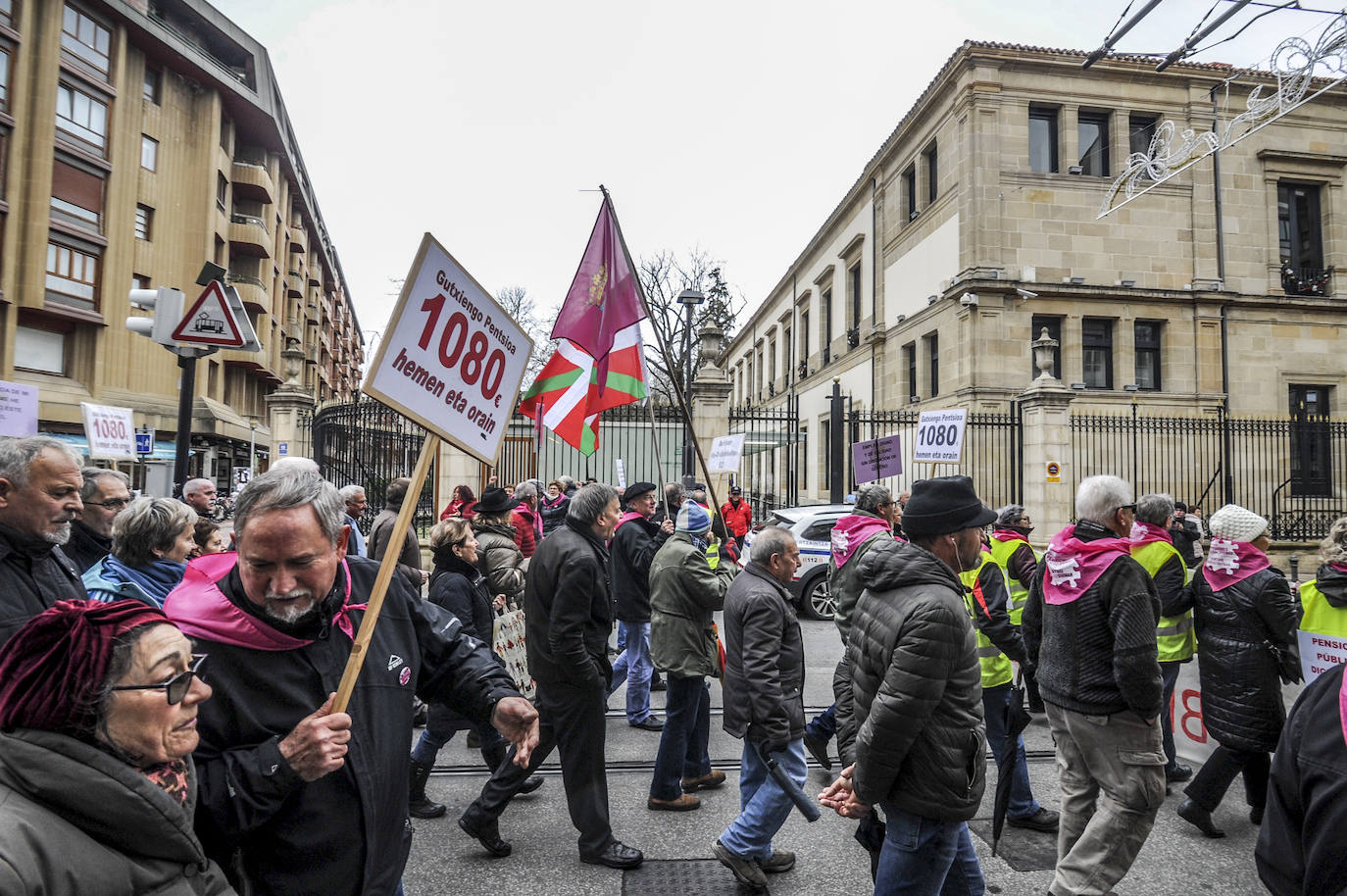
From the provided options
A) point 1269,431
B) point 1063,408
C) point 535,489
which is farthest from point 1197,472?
point 535,489

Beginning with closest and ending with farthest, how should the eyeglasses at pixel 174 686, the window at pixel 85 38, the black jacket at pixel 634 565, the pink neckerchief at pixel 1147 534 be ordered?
the eyeglasses at pixel 174 686, the pink neckerchief at pixel 1147 534, the black jacket at pixel 634 565, the window at pixel 85 38

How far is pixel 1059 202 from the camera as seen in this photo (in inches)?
792

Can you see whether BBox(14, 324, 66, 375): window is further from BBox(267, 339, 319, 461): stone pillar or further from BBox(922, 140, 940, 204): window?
BBox(922, 140, 940, 204): window

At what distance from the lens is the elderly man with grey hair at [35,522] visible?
289 centimetres

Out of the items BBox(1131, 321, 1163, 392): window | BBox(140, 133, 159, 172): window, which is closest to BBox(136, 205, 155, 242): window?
BBox(140, 133, 159, 172): window

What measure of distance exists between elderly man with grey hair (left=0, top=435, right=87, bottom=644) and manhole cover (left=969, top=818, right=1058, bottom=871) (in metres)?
4.57

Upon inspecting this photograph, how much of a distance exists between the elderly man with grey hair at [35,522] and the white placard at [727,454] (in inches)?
385

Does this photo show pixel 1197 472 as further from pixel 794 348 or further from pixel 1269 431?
pixel 794 348

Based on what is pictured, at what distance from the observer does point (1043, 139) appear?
68.3 feet

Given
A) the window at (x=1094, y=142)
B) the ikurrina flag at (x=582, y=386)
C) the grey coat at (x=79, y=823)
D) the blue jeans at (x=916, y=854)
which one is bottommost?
the blue jeans at (x=916, y=854)

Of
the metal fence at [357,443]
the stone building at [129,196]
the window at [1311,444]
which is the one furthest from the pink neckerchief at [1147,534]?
the stone building at [129,196]

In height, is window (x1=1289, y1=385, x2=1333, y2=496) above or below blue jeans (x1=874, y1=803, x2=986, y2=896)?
above

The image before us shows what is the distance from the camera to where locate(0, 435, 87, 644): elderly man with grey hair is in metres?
2.89

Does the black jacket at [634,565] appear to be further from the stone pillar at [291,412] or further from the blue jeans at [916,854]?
the stone pillar at [291,412]
